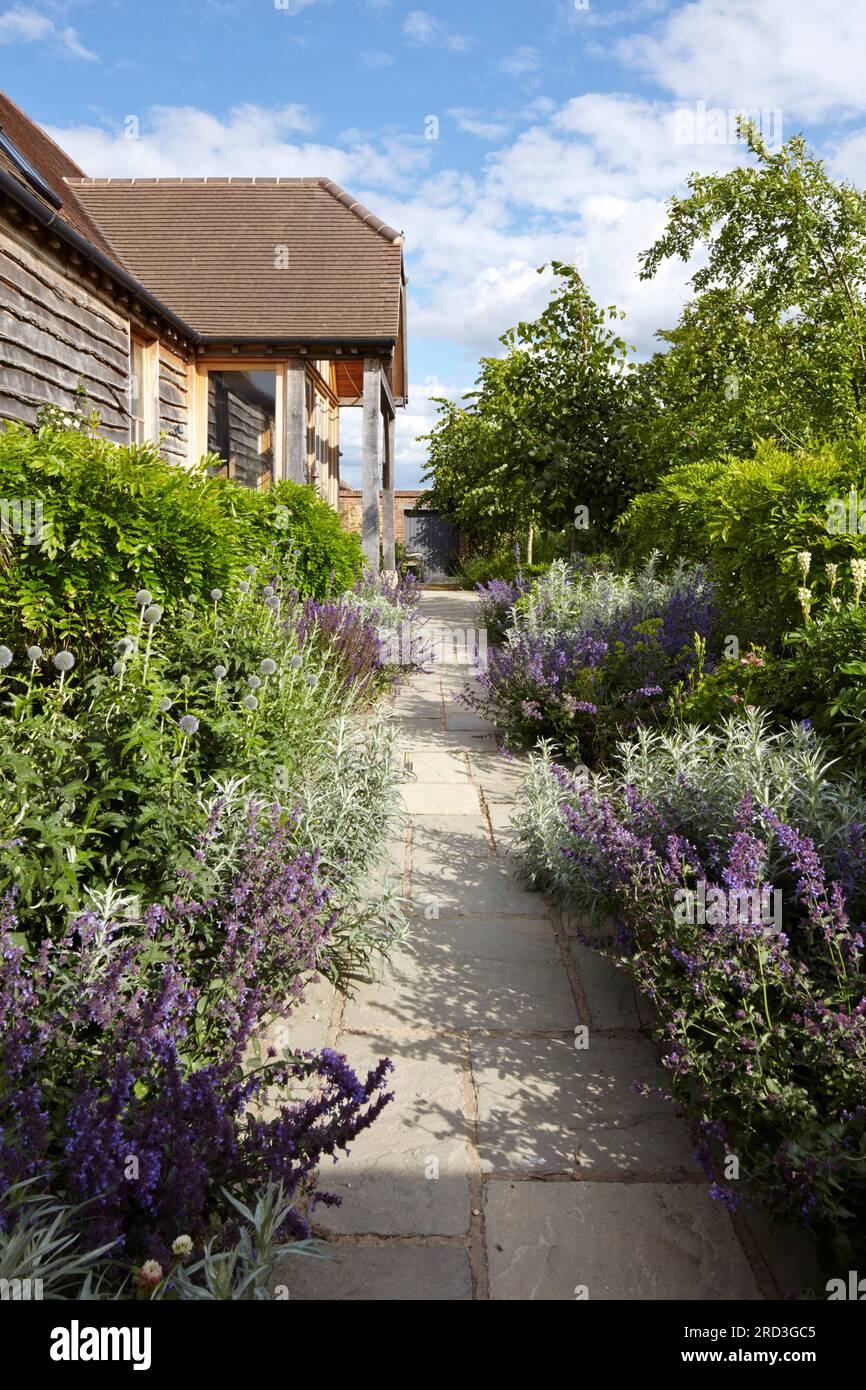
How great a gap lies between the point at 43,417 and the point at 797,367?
6.73 metres

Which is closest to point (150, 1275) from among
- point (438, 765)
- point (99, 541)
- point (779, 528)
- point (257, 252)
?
point (99, 541)

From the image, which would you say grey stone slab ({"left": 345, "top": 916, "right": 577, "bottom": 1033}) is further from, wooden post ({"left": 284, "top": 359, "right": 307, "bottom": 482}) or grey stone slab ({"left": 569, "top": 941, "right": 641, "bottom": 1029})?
wooden post ({"left": 284, "top": 359, "right": 307, "bottom": 482})

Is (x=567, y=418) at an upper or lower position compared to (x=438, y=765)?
upper

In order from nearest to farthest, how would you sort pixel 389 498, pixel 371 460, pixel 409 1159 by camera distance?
1. pixel 409 1159
2. pixel 371 460
3. pixel 389 498

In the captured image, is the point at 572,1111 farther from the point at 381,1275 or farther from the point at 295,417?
the point at 295,417

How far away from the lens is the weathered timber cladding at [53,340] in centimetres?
619

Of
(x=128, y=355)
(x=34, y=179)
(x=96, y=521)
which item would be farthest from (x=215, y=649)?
(x=128, y=355)

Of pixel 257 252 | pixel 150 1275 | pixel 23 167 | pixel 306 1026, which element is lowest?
pixel 306 1026

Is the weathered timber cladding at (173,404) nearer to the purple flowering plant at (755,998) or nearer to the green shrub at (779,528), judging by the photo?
the green shrub at (779,528)

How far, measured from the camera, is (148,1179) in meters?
1.55

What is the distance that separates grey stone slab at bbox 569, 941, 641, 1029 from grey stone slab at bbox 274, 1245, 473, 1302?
3.39ft

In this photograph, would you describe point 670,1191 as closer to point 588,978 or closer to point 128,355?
point 588,978

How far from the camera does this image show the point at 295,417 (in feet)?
36.7

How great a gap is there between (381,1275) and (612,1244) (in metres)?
0.51
